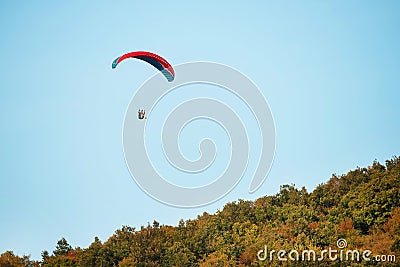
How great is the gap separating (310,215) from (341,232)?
6384 millimetres

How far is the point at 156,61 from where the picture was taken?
197 ft

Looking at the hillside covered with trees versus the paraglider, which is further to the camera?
the hillside covered with trees

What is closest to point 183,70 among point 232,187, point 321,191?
point 232,187

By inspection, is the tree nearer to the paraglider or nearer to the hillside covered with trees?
the hillside covered with trees

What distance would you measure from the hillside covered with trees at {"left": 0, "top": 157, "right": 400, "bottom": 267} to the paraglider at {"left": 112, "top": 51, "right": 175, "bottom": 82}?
1694cm

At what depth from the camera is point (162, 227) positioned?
76.1m

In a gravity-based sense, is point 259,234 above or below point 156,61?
below

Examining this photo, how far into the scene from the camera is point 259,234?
7144 cm

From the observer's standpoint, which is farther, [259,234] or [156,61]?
[259,234]

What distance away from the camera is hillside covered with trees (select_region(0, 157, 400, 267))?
6650cm

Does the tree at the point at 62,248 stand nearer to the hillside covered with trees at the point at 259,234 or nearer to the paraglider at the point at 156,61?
the hillside covered with trees at the point at 259,234

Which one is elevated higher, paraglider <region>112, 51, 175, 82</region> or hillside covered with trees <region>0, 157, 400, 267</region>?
paraglider <region>112, 51, 175, 82</region>

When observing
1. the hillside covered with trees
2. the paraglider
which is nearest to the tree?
the hillside covered with trees

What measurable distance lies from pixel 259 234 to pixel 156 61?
2056cm
